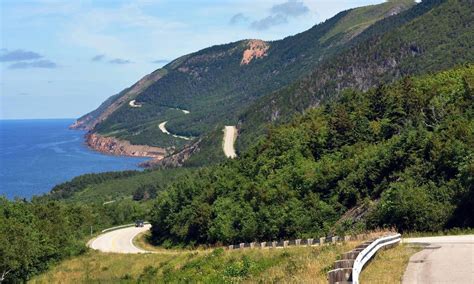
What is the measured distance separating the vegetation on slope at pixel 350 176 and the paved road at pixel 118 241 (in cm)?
513

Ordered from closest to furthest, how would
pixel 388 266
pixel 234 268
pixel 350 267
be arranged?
pixel 350 267 → pixel 388 266 → pixel 234 268

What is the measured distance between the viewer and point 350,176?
58.9 metres

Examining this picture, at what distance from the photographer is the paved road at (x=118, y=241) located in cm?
7588

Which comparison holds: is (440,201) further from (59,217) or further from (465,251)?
(59,217)

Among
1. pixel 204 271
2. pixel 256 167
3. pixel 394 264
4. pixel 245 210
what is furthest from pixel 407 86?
pixel 394 264

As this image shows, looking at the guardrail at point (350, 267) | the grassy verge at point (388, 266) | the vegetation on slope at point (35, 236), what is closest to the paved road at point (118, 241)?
the vegetation on slope at point (35, 236)

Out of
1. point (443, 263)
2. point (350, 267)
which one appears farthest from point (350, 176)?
point (350, 267)

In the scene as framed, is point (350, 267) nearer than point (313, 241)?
Yes

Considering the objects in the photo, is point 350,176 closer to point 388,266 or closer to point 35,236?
point 35,236

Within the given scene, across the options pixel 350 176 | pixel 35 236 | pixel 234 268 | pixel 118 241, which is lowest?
pixel 118 241

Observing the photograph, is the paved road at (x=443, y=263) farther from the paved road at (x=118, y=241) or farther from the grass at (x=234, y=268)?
the paved road at (x=118, y=241)

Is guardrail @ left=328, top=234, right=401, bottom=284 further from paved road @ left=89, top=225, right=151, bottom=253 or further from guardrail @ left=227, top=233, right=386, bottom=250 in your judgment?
paved road @ left=89, top=225, right=151, bottom=253

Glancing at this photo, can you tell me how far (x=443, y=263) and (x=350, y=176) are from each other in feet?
134

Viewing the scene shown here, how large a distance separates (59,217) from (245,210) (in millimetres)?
33547
